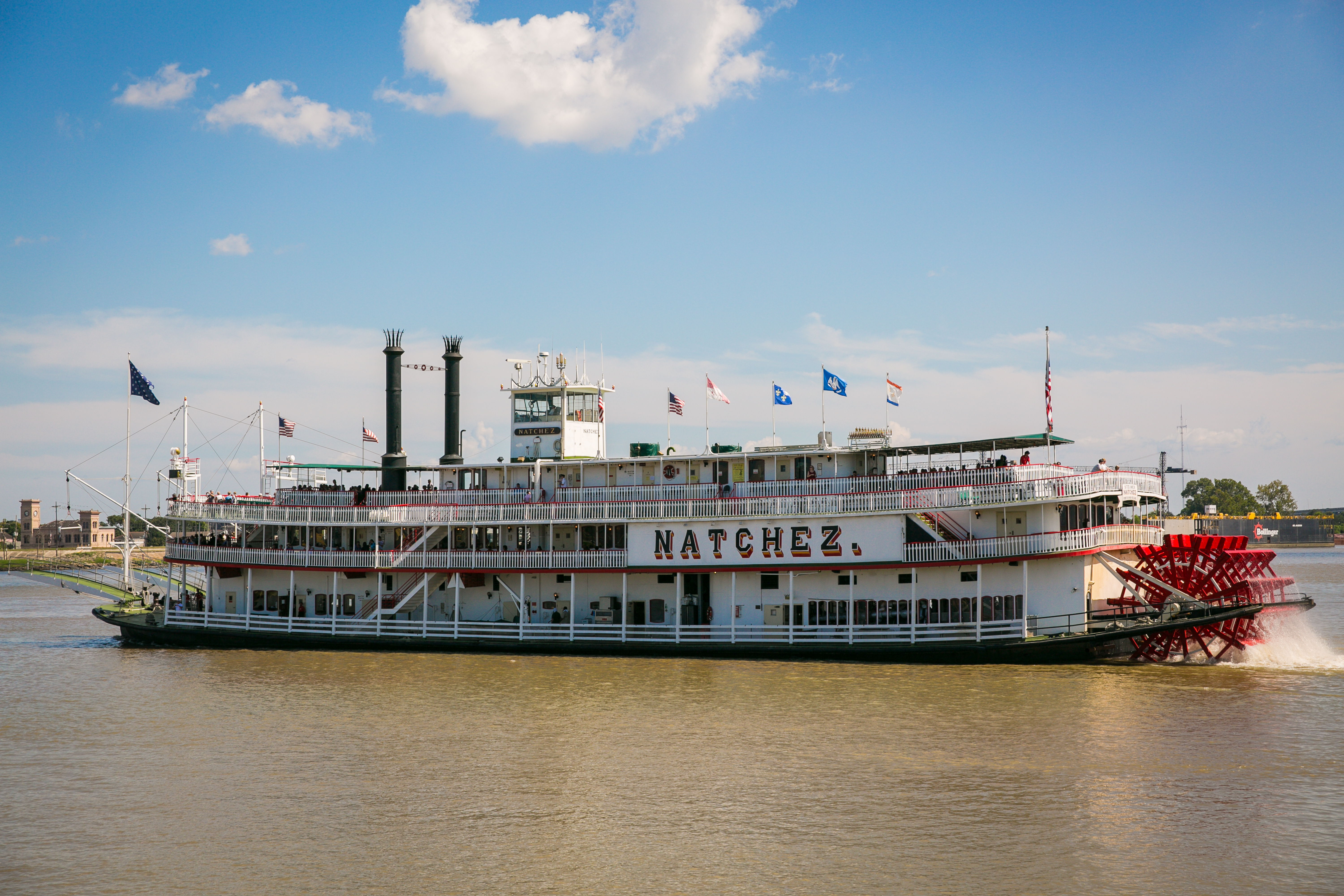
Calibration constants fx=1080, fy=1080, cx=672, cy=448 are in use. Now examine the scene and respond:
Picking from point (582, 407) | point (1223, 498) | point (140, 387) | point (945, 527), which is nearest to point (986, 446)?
point (945, 527)

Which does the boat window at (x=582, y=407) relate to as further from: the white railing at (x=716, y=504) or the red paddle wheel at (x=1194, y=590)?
the red paddle wheel at (x=1194, y=590)

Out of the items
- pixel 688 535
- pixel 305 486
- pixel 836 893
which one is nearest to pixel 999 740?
pixel 836 893

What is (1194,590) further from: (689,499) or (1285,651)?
(689,499)

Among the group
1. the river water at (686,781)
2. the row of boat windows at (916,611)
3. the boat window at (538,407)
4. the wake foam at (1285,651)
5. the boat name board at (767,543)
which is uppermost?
the boat window at (538,407)

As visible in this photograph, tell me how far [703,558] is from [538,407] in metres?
10.4

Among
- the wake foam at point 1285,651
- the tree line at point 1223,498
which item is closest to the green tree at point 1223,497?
the tree line at point 1223,498

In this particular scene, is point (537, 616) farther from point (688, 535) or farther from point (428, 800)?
point (428, 800)

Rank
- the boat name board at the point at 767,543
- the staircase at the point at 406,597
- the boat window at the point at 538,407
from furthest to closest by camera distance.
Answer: the boat window at the point at 538,407, the staircase at the point at 406,597, the boat name board at the point at 767,543

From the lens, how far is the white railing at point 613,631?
110 feet

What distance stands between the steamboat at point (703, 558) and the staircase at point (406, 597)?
0.10 m

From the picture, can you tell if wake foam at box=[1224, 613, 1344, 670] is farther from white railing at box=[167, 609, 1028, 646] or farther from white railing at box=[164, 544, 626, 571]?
white railing at box=[164, 544, 626, 571]

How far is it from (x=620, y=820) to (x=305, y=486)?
28.8 m

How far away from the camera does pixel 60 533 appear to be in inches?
6929

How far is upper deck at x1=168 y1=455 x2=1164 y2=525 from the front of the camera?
107 ft
